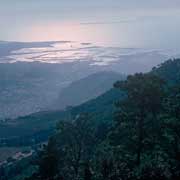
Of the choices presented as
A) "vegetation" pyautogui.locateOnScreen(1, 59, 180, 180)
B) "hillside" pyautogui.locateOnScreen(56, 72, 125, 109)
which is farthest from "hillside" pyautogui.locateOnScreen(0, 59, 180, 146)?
"vegetation" pyautogui.locateOnScreen(1, 59, 180, 180)

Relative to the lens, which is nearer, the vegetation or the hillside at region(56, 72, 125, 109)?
the vegetation

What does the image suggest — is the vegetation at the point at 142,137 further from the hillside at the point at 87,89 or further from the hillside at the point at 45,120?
the hillside at the point at 87,89

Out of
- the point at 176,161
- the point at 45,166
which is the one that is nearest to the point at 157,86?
the point at 176,161

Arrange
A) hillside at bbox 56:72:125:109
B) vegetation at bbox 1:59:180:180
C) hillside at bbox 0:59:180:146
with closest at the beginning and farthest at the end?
vegetation at bbox 1:59:180:180 → hillside at bbox 0:59:180:146 → hillside at bbox 56:72:125:109

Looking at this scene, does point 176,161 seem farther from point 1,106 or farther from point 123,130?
point 1,106

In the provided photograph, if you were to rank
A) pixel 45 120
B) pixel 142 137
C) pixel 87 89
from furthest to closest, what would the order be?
pixel 87 89
pixel 45 120
pixel 142 137

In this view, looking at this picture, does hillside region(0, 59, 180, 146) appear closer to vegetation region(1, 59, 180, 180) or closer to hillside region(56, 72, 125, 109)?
hillside region(56, 72, 125, 109)

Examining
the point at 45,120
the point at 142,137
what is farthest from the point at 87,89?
the point at 142,137

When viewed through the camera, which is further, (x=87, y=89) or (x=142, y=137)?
(x=87, y=89)

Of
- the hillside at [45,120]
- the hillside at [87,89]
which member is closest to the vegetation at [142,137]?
the hillside at [45,120]

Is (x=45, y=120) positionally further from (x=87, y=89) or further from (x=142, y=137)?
(x=142, y=137)

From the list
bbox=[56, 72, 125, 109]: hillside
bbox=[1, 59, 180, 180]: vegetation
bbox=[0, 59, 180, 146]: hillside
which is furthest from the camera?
bbox=[56, 72, 125, 109]: hillside
